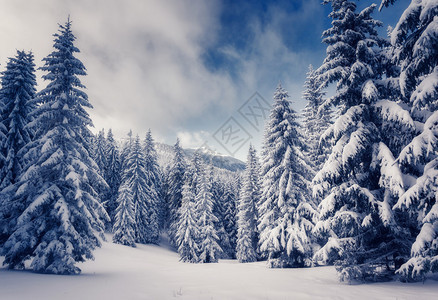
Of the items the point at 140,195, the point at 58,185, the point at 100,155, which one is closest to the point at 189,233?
the point at 140,195

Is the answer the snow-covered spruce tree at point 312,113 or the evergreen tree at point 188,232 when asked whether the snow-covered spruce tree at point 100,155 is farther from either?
the snow-covered spruce tree at point 312,113

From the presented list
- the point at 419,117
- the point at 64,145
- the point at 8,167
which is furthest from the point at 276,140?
the point at 8,167

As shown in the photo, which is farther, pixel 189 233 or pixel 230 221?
pixel 230 221

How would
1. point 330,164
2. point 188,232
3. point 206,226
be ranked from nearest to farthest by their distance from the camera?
point 330,164 → point 188,232 → point 206,226

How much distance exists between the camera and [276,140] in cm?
2162

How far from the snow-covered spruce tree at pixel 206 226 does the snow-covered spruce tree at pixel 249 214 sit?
13.8ft

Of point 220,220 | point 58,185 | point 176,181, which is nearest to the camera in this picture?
point 58,185

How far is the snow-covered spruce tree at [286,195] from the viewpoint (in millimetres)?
18969

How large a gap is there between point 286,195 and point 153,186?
96.1 feet

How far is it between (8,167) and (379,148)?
25.1m

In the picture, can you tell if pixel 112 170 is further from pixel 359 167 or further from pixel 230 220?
pixel 359 167

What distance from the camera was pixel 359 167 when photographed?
1132 centimetres

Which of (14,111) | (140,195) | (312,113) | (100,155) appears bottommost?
(140,195)

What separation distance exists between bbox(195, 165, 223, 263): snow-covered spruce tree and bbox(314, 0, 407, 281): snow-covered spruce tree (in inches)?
907
